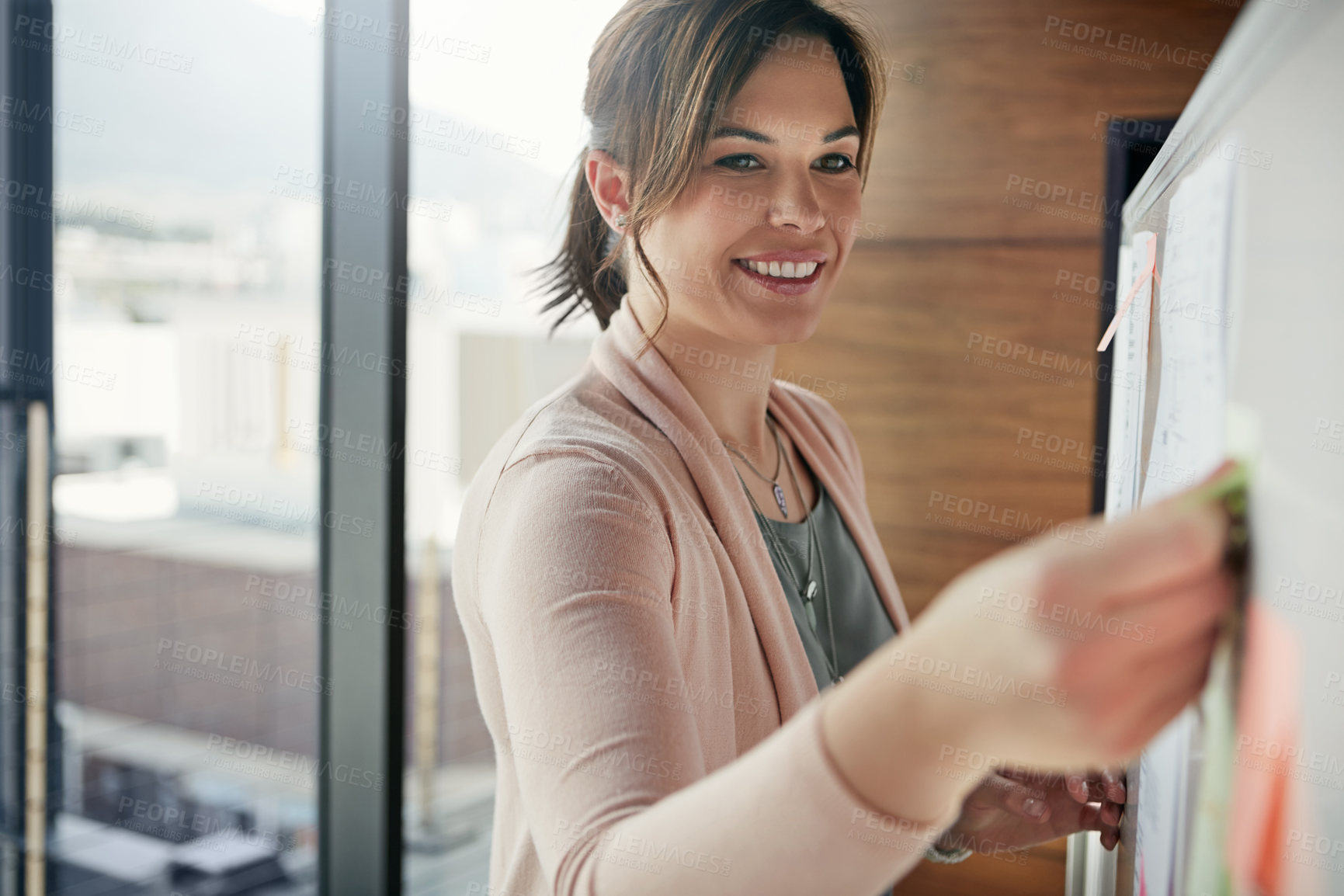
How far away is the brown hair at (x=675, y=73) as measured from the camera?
3.12 ft

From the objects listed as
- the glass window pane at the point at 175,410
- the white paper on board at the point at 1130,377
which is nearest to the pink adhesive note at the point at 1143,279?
the white paper on board at the point at 1130,377

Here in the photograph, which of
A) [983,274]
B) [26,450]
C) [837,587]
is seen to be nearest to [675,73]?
[837,587]

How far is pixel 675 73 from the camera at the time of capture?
37.9 inches

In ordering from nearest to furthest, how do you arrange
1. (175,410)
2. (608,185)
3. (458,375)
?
(608,185), (175,410), (458,375)

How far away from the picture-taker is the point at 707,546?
838 mm

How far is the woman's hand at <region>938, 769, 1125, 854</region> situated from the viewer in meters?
0.96

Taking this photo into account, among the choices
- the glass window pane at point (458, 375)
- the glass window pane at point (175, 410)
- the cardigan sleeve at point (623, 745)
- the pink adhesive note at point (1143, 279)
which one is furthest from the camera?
the glass window pane at point (458, 375)

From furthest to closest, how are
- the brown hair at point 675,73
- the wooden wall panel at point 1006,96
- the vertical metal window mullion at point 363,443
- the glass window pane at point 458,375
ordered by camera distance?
the glass window pane at point 458,375 → the wooden wall panel at point 1006,96 → the vertical metal window mullion at point 363,443 → the brown hair at point 675,73

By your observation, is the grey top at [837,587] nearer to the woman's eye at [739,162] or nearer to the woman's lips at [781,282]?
the woman's lips at [781,282]

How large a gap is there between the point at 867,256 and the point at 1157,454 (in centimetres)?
159

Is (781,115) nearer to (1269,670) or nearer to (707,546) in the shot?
(707,546)

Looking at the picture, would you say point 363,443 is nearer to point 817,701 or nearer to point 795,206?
point 795,206

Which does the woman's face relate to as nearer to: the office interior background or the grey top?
the grey top

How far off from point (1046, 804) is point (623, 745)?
0.59 metres
